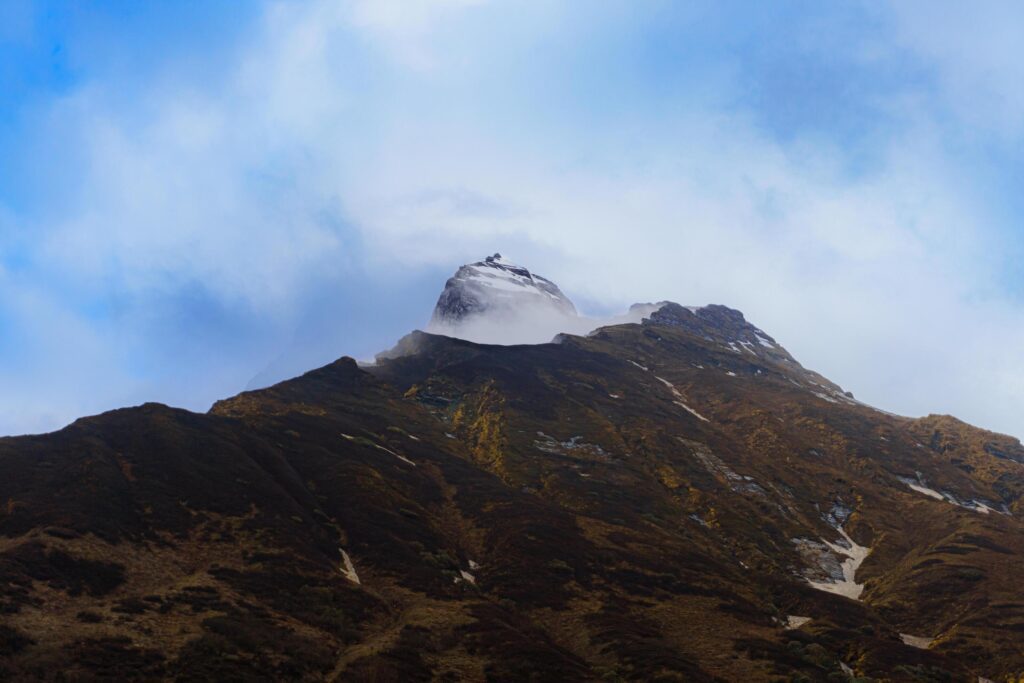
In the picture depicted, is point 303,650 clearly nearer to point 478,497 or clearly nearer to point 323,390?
point 478,497

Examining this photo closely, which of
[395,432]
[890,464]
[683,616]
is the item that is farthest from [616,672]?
[890,464]

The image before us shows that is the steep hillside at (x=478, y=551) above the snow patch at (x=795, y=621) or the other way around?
above

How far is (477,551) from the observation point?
8656 centimetres

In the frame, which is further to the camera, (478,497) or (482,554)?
(478,497)

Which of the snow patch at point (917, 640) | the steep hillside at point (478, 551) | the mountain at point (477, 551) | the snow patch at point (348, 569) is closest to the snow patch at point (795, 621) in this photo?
the mountain at point (477, 551)

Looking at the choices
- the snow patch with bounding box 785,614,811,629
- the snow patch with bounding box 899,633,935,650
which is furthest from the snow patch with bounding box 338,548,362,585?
the snow patch with bounding box 899,633,935,650

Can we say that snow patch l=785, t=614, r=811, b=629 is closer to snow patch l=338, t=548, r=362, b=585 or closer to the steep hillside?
the steep hillside

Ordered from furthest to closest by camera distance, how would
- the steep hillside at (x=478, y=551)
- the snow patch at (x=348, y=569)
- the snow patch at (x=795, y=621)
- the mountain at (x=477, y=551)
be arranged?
the snow patch at (x=795, y=621)
the snow patch at (x=348, y=569)
the steep hillside at (x=478, y=551)
the mountain at (x=477, y=551)

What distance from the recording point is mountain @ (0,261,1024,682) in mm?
51469

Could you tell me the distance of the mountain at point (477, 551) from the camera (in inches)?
2026

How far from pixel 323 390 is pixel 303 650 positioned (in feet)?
355

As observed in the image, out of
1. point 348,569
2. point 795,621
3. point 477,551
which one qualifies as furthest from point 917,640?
point 348,569

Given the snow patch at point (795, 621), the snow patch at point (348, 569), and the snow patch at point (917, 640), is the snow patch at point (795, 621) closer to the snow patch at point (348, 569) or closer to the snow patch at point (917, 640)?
the snow patch at point (917, 640)

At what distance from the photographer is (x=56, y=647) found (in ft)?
137
